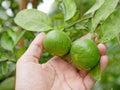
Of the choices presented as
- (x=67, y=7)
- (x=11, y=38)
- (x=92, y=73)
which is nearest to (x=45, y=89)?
(x=92, y=73)

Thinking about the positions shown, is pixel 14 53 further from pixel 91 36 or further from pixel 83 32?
pixel 91 36

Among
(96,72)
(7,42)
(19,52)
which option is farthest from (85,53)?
(7,42)

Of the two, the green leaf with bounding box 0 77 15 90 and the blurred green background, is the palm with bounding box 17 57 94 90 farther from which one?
the green leaf with bounding box 0 77 15 90

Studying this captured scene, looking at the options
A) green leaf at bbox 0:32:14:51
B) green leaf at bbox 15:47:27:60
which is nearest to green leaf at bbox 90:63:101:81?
green leaf at bbox 15:47:27:60

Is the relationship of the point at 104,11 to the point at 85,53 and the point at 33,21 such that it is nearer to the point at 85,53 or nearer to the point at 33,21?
the point at 85,53

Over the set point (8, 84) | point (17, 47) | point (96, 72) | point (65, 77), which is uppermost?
point (96, 72)
